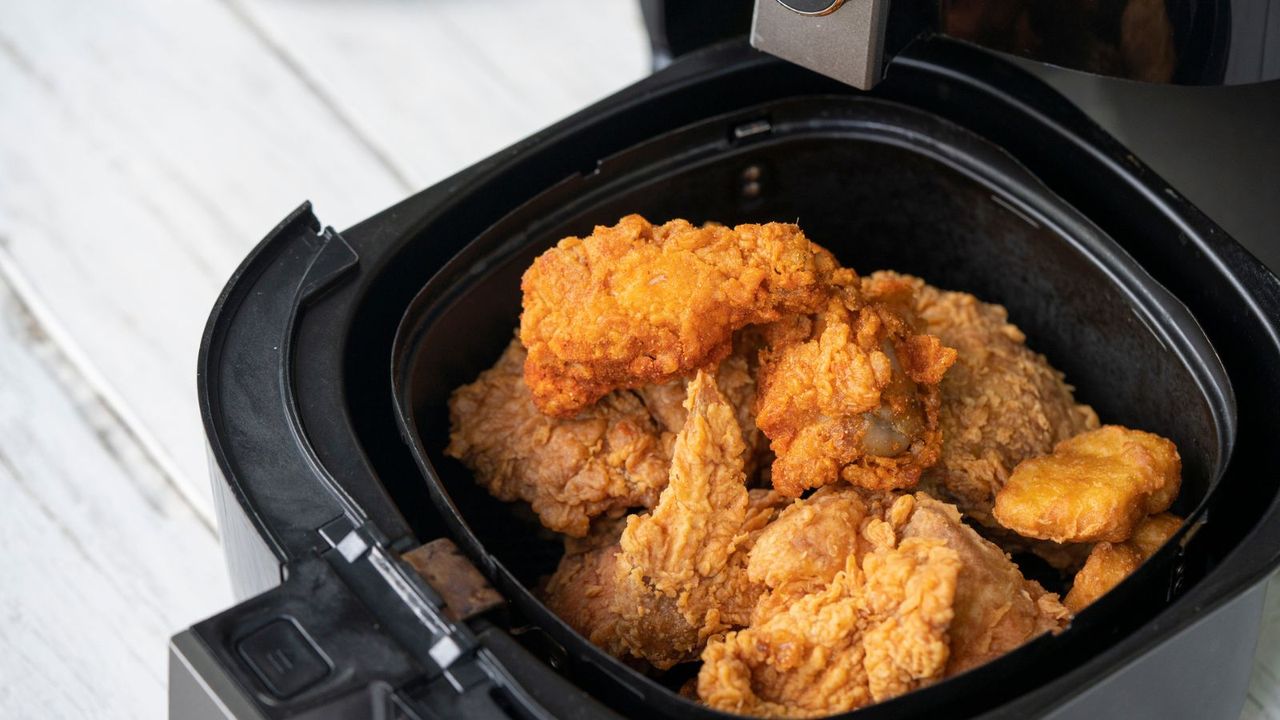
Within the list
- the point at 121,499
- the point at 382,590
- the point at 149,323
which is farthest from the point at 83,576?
the point at 382,590

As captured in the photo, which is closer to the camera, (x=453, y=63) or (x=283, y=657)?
(x=283, y=657)

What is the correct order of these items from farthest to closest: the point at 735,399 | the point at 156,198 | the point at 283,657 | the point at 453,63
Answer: the point at 453,63
the point at 156,198
the point at 735,399
the point at 283,657

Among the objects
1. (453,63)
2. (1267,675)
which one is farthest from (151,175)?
(1267,675)

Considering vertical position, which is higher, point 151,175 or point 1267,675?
point 151,175

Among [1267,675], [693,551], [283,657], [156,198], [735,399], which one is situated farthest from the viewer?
[156,198]

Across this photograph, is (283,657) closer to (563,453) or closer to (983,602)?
(563,453)

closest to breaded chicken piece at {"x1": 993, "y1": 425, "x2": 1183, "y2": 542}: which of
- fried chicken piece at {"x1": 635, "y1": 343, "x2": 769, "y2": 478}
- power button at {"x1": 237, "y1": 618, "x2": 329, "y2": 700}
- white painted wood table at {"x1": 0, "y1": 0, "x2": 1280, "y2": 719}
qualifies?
fried chicken piece at {"x1": 635, "y1": 343, "x2": 769, "y2": 478}

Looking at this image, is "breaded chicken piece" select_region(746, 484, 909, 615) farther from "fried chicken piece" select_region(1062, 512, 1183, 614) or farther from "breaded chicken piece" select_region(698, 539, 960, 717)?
"fried chicken piece" select_region(1062, 512, 1183, 614)
